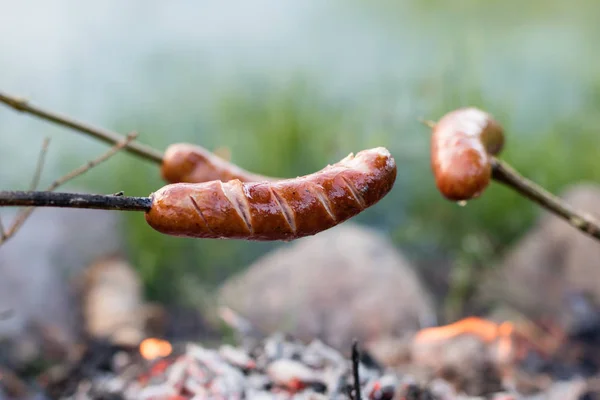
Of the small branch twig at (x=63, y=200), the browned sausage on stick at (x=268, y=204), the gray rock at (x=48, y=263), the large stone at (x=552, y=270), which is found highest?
the small branch twig at (x=63, y=200)

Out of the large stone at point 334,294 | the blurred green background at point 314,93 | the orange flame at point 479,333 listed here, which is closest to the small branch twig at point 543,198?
the orange flame at point 479,333

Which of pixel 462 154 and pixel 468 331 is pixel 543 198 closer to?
pixel 462 154

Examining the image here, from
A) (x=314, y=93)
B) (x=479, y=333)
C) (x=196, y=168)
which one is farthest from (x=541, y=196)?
(x=314, y=93)

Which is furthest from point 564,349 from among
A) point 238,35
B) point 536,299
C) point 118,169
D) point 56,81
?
point 56,81

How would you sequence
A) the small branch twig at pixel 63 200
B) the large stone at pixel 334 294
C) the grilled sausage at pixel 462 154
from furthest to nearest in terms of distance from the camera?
1. the large stone at pixel 334 294
2. the grilled sausage at pixel 462 154
3. the small branch twig at pixel 63 200

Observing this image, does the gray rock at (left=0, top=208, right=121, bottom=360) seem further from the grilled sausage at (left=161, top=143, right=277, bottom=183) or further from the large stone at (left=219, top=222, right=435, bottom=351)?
the grilled sausage at (left=161, top=143, right=277, bottom=183)

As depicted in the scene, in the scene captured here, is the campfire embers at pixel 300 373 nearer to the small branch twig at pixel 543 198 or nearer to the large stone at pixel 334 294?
the large stone at pixel 334 294

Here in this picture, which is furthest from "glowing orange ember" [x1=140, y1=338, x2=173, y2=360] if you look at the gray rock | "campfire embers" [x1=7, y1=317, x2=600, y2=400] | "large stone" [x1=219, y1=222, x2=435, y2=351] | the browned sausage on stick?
the browned sausage on stick
